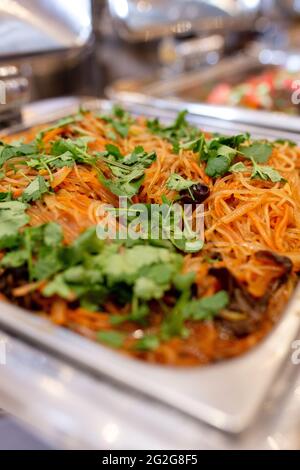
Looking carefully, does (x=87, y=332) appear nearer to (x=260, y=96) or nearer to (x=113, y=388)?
(x=113, y=388)

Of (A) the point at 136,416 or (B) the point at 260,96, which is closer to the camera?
(A) the point at 136,416

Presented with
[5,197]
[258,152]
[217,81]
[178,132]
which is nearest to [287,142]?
[258,152]

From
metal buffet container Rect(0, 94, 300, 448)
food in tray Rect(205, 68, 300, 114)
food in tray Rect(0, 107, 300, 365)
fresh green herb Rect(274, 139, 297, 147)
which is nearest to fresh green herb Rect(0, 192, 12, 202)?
food in tray Rect(0, 107, 300, 365)

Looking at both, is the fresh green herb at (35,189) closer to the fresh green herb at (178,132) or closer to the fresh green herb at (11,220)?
the fresh green herb at (11,220)

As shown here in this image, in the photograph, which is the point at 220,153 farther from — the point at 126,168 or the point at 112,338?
the point at 112,338

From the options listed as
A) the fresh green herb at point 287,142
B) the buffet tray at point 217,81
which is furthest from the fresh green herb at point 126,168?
the buffet tray at point 217,81

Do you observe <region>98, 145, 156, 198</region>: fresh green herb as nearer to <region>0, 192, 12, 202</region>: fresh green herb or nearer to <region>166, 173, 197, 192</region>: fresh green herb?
<region>166, 173, 197, 192</region>: fresh green herb

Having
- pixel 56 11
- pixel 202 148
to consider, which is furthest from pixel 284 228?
pixel 56 11
